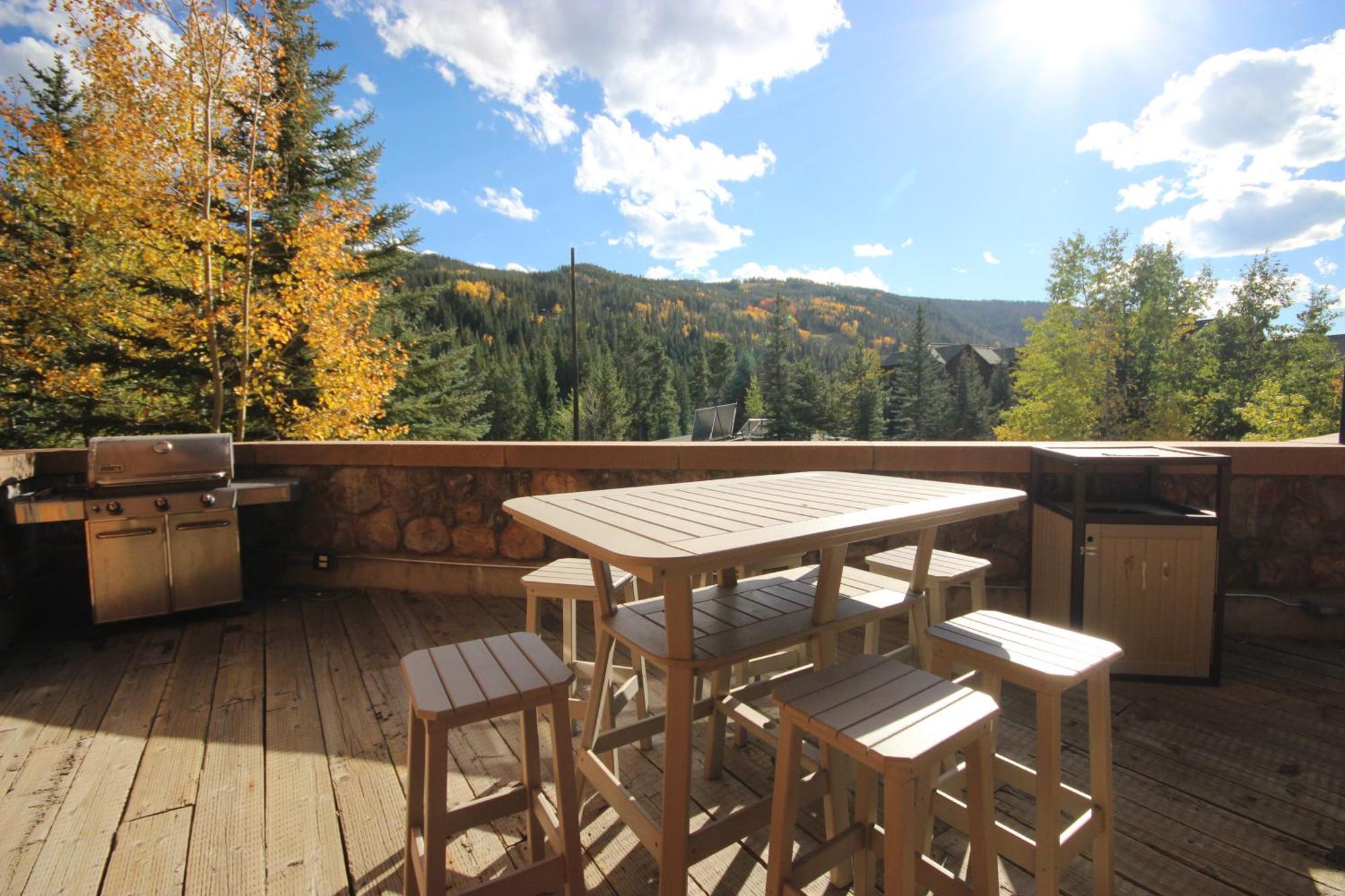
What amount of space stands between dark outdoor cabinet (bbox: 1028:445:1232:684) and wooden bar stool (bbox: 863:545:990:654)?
590mm

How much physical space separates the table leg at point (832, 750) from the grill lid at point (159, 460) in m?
3.27

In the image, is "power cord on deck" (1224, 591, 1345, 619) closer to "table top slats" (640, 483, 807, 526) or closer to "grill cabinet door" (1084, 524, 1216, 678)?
"grill cabinet door" (1084, 524, 1216, 678)

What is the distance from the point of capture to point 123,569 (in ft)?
10.1

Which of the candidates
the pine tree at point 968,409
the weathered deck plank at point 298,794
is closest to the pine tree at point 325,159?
the weathered deck plank at point 298,794

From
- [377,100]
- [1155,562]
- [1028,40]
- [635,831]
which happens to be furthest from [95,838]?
[377,100]

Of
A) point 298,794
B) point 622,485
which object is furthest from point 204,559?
point 622,485

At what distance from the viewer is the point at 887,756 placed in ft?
3.07

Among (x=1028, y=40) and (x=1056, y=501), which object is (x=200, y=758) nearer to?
(x=1056, y=501)

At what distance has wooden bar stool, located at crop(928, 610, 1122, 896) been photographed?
1.21m

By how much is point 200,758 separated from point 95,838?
379mm

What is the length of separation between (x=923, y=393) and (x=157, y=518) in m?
46.0

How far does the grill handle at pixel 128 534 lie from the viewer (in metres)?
3.04

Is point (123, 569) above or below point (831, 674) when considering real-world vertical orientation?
below

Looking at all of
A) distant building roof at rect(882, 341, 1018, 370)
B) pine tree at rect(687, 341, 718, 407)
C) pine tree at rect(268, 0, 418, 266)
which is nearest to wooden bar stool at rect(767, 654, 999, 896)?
pine tree at rect(268, 0, 418, 266)
